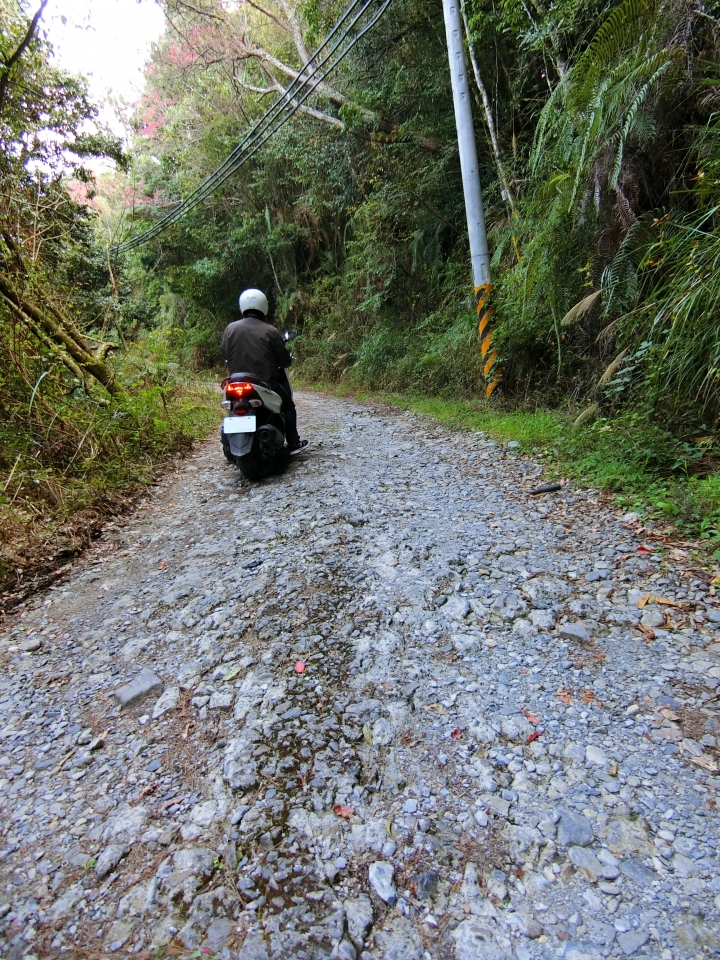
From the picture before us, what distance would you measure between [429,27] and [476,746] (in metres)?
11.3

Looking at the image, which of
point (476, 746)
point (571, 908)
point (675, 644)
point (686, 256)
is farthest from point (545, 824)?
point (686, 256)

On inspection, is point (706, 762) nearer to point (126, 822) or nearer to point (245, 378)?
point (126, 822)

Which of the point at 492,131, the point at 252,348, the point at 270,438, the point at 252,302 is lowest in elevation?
the point at 270,438

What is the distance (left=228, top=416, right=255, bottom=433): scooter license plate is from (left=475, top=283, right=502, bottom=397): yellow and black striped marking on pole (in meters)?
3.43

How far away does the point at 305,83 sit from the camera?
10.4 m

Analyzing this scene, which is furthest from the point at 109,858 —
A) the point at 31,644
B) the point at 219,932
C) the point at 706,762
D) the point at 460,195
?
the point at 460,195

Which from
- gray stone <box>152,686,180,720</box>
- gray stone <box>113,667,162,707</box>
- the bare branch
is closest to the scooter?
gray stone <box>113,667,162,707</box>

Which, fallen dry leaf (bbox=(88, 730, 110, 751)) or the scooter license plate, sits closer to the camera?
fallen dry leaf (bbox=(88, 730, 110, 751))

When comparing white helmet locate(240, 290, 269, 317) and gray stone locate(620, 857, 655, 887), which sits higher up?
white helmet locate(240, 290, 269, 317)

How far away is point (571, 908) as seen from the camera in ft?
4.32

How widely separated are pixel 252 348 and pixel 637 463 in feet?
12.1

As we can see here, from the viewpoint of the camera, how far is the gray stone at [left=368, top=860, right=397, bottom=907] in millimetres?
1396

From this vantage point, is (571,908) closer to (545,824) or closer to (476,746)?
(545,824)

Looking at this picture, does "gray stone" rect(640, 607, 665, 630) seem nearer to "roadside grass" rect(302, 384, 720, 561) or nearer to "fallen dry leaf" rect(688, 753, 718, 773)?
"roadside grass" rect(302, 384, 720, 561)
